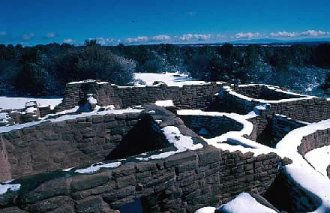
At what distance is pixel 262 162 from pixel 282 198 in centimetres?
67

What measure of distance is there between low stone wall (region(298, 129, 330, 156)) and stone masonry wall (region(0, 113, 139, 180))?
339 centimetres

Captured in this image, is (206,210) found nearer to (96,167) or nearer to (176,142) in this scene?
(176,142)

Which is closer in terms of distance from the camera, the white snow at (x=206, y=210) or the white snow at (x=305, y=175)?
the white snow at (x=206, y=210)

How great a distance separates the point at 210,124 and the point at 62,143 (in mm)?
5346

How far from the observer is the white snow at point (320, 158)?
5578 mm

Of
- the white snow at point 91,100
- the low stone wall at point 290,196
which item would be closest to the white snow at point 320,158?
the low stone wall at point 290,196

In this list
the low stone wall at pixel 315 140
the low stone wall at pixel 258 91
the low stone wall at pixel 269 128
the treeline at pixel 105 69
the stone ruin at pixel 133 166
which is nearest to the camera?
the stone ruin at pixel 133 166

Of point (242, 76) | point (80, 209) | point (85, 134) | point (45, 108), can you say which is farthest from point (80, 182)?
point (242, 76)

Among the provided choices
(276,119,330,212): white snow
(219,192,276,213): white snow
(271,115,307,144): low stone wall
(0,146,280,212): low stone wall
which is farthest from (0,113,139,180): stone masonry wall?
(271,115,307,144): low stone wall

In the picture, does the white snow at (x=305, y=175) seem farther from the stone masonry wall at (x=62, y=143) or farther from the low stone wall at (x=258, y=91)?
the low stone wall at (x=258, y=91)

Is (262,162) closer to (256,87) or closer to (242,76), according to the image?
(256,87)

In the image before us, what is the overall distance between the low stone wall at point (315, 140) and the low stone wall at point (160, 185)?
5.65 feet

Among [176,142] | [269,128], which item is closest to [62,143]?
[176,142]

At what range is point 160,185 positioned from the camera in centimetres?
358
